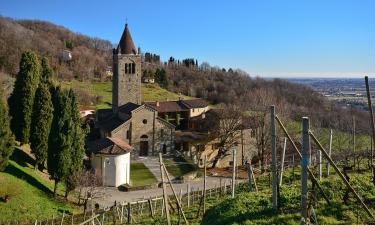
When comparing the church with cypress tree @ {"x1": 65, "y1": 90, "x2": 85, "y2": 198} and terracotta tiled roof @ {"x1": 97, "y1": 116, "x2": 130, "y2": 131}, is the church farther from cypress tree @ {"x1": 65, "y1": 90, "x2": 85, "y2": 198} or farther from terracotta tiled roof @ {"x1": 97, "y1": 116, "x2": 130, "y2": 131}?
cypress tree @ {"x1": 65, "y1": 90, "x2": 85, "y2": 198}

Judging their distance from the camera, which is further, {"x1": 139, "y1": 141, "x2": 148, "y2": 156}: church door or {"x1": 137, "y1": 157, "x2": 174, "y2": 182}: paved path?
{"x1": 139, "y1": 141, "x2": 148, "y2": 156}: church door

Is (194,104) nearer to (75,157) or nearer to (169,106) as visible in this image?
(169,106)

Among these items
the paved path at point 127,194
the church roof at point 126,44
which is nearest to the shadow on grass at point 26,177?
the paved path at point 127,194

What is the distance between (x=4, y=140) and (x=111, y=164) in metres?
10.6

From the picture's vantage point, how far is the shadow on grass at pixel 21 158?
30553 mm

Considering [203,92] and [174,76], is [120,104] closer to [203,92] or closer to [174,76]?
[203,92]

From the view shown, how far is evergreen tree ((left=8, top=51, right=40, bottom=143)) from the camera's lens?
3250 centimetres

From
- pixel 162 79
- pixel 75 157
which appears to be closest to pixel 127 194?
pixel 75 157

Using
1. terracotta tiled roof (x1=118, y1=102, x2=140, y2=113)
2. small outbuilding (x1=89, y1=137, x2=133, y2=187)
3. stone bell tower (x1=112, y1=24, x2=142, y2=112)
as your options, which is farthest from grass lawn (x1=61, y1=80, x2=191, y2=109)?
small outbuilding (x1=89, y1=137, x2=133, y2=187)

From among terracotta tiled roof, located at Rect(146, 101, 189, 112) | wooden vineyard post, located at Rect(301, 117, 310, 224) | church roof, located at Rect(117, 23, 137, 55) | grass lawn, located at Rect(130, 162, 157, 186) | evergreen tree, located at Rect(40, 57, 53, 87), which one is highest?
church roof, located at Rect(117, 23, 137, 55)

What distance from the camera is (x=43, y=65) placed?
1513 inches

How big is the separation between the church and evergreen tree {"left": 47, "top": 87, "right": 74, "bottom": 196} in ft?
47.5

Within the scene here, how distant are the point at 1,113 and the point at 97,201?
8.76 metres

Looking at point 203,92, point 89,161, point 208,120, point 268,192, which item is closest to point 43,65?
point 89,161
